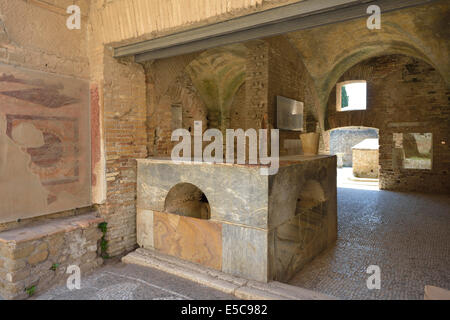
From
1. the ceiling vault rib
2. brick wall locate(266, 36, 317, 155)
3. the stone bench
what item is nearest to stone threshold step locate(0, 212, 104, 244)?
the stone bench

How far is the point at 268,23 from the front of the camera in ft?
9.05

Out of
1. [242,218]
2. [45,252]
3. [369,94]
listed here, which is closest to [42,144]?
[45,252]

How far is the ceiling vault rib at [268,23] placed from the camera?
239 cm

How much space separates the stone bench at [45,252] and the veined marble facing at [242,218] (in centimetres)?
72

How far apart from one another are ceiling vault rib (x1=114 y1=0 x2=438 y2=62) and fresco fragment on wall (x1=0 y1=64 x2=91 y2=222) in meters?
0.87

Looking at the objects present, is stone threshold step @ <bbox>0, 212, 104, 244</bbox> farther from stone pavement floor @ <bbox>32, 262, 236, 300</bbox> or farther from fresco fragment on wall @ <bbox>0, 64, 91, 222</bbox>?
stone pavement floor @ <bbox>32, 262, 236, 300</bbox>

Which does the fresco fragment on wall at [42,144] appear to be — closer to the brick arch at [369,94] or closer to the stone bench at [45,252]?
the stone bench at [45,252]

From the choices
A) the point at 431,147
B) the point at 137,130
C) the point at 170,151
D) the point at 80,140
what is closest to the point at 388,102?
the point at 431,147

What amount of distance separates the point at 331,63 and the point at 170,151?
624cm

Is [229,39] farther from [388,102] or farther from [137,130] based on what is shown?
[388,102]

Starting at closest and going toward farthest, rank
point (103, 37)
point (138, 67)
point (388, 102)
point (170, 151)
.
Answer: point (103, 37), point (138, 67), point (170, 151), point (388, 102)

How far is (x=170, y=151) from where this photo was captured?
4773 millimetres

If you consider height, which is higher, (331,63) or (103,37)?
(331,63)

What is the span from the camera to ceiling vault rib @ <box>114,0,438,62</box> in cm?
239
